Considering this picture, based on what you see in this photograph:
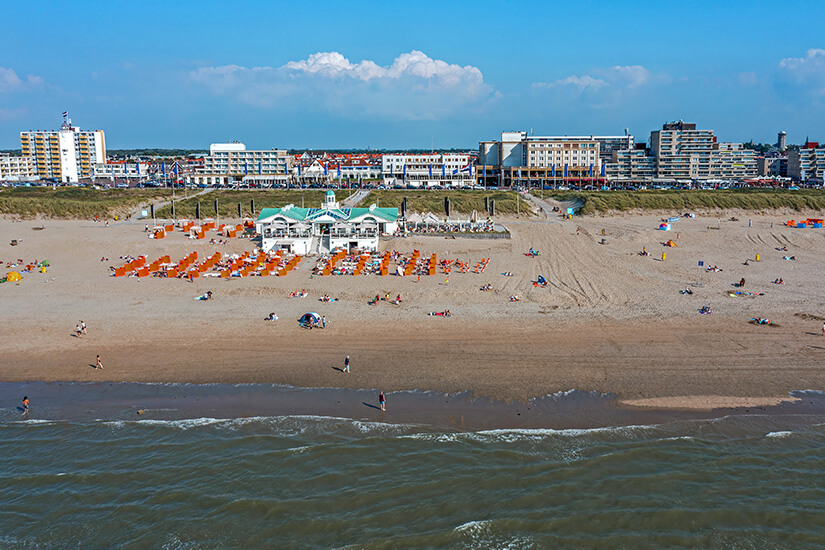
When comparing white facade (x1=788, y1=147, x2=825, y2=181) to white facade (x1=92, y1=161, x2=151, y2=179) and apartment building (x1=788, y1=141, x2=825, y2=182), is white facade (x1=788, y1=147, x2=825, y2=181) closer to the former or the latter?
apartment building (x1=788, y1=141, x2=825, y2=182)

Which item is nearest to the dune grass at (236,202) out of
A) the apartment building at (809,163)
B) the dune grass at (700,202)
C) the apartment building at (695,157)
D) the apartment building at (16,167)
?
the dune grass at (700,202)

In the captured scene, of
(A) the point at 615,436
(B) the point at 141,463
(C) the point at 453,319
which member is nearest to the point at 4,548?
(B) the point at 141,463

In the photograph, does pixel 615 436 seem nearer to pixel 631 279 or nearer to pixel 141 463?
pixel 141 463

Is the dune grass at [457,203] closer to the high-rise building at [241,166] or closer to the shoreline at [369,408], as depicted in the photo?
the shoreline at [369,408]

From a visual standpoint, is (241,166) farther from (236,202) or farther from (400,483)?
(400,483)

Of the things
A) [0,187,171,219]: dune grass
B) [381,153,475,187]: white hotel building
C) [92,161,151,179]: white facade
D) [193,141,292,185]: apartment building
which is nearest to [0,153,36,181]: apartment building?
[92,161,151,179]: white facade
